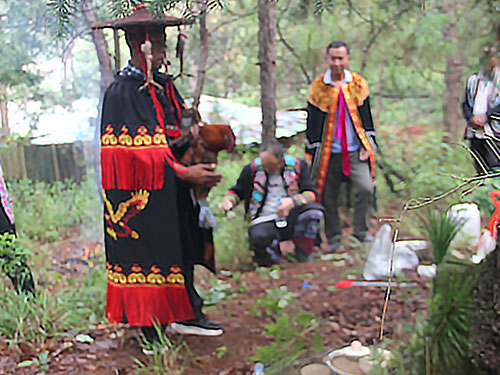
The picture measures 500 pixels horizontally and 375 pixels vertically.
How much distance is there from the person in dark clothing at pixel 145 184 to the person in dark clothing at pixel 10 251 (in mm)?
777

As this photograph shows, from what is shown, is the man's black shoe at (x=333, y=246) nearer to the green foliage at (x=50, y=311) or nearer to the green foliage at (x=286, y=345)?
the green foliage at (x=286, y=345)

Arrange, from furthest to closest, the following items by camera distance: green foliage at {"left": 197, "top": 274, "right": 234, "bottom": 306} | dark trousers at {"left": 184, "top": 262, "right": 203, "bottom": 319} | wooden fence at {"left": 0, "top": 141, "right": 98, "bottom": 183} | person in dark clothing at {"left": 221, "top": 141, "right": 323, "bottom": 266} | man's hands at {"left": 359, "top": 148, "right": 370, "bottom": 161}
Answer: wooden fence at {"left": 0, "top": 141, "right": 98, "bottom": 183} → man's hands at {"left": 359, "top": 148, "right": 370, "bottom": 161} → person in dark clothing at {"left": 221, "top": 141, "right": 323, "bottom": 266} → green foliage at {"left": 197, "top": 274, "right": 234, "bottom": 306} → dark trousers at {"left": 184, "top": 262, "right": 203, "bottom": 319}

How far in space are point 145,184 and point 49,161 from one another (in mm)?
2945

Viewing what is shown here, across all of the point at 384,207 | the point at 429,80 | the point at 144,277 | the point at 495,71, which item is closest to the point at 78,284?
the point at 144,277

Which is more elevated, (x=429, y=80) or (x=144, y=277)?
(x=429, y=80)

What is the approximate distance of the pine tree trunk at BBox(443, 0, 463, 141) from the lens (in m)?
6.02

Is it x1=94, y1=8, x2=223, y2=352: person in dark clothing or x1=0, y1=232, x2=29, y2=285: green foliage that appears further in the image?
x1=0, y1=232, x2=29, y2=285: green foliage

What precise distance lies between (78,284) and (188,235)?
60.4 inches

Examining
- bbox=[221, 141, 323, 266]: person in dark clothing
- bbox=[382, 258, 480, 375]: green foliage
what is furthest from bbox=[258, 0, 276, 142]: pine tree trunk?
bbox=[382, 258, 480, 375]: green foliage

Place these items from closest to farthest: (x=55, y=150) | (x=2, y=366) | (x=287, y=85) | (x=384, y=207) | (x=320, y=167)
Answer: (x=2, y=366), (x=320, y=167), (x=55, y=150), (x=384, y=207), (x=287, y=85)

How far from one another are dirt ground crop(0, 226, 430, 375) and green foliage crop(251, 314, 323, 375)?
0.30 feet

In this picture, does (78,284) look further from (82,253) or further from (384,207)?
(384,207)

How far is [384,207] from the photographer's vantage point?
5.97 meters

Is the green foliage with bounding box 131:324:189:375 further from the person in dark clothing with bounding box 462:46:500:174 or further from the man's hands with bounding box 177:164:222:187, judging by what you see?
the person in dark clothing with bounding box 462:46:500:174
